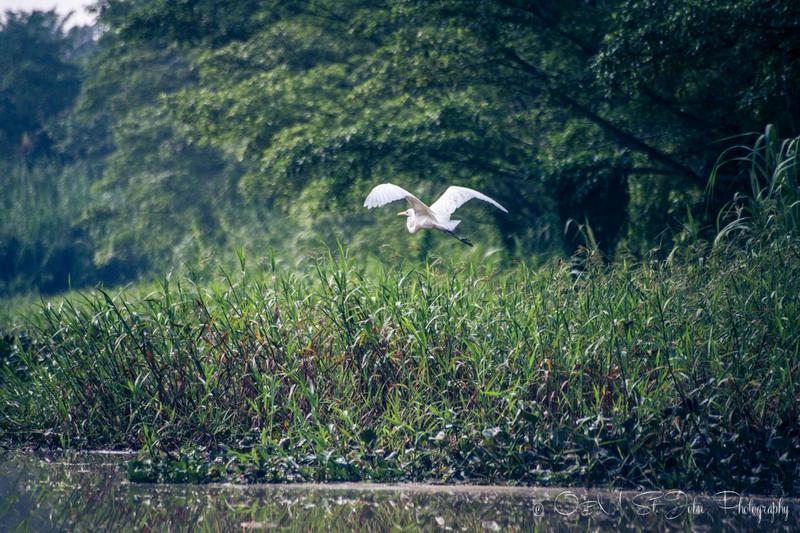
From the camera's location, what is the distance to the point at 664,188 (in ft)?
35.2

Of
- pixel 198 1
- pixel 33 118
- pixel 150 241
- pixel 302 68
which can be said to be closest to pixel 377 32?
pixel 302 68

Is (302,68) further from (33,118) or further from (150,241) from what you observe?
(33,118)

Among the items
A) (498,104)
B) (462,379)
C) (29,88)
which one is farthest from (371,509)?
(29,88)

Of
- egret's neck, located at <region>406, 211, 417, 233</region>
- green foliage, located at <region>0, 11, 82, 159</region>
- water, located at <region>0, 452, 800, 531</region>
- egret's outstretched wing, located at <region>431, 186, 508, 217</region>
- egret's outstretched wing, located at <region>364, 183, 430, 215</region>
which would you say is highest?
green foliage, located at <region>0, 11, 82, 159</region>

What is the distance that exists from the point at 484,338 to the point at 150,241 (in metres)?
14.2

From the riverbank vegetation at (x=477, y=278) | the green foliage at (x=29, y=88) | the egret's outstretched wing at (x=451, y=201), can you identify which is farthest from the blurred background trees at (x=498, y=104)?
the green foliage at (x=29, y=88)

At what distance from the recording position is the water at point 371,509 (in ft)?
15.3

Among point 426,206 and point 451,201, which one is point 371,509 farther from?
point 451,201

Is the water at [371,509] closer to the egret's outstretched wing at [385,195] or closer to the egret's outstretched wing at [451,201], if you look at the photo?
the egret's outstretched wing at [385,195]

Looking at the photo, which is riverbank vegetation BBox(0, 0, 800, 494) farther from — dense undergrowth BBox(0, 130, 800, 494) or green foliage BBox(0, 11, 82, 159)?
green foliage BBox(0, 11, 82, 159)

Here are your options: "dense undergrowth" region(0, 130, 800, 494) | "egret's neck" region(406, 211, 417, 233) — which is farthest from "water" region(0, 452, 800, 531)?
"egret's neck" region(406, 211, 417, 233)

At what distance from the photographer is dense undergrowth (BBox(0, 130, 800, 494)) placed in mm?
5203

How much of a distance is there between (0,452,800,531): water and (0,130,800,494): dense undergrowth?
0.18m

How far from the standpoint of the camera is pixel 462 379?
5844mm
